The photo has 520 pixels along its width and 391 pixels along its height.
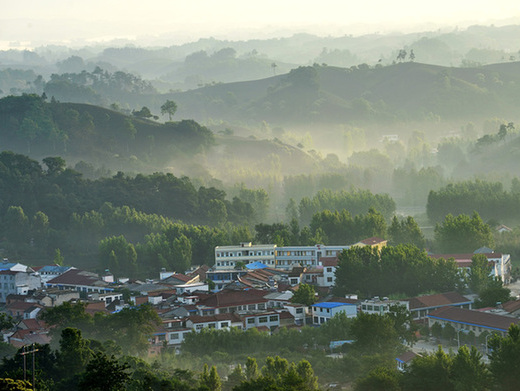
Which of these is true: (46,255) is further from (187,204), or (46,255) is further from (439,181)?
(439,181)

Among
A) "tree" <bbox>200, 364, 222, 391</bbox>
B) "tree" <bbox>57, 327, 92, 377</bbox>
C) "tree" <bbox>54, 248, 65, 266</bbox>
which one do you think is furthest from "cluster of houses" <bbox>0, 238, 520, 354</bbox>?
"tree" <bbox>200, 364, 222, 391</bbox>

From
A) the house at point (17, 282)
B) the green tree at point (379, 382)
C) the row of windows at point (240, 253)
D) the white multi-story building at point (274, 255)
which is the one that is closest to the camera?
the green tree at point (379, 382)

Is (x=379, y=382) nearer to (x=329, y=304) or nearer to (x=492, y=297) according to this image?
(x=329, y=304)

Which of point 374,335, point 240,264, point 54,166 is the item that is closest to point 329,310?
point 374,335

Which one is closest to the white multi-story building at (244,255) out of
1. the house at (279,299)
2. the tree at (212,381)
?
the house at (279,299)

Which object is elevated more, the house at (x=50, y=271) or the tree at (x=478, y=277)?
the tree at (x=478, y=277)

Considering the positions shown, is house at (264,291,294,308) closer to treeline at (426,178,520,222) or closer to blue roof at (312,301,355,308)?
blue roof at (312,301,355,308)

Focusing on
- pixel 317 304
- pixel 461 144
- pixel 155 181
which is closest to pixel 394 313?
pixel 317 304

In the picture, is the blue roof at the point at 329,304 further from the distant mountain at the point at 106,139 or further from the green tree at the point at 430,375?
the distant mountain at the point at 106,139
